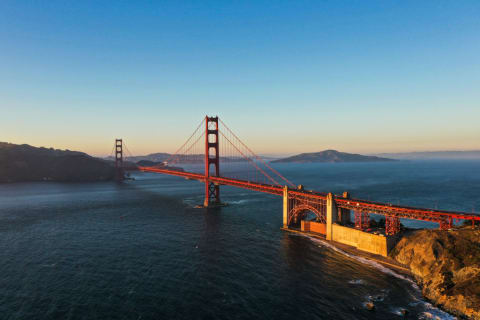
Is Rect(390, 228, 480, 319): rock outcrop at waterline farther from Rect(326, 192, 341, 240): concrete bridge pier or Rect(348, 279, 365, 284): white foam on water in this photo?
Rect(326, 192, 341, 240): concrete bridge pier

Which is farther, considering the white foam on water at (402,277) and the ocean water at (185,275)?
the ocean water at (185,275)

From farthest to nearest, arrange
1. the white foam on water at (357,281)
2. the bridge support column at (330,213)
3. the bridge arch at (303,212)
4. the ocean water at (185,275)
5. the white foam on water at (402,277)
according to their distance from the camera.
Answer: the bridge arch at (303,212) < the bridge support column at (330,213) < the white foam on water at (357,281) < the ocean water at (185,275) < the white foam on water at (402,277)

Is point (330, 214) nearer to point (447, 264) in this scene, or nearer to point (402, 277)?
point (402, 277)

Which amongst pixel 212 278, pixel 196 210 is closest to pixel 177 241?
pixel 212 278

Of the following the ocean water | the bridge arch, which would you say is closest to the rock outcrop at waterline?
the ocean water

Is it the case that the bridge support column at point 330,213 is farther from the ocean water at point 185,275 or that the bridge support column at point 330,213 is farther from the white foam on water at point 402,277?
the ocean water at point 185,275

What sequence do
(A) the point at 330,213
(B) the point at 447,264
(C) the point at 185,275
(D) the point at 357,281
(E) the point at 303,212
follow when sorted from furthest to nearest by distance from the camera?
1. (E) the point at 303,212
2. (A) the point at 330,213
3. (C) the point at 185,275
4. (D) the point at 357,281
5. (B) the point at 447,264

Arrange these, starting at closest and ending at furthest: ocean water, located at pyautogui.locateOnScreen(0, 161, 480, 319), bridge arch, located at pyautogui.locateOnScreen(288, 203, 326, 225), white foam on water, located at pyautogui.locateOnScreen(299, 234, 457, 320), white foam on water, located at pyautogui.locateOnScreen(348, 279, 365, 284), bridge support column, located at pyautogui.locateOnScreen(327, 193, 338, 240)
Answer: white foam on water, located at pyautogui.locateOnScreen(299, 234, 457, 320) → ocean water, located at pyautogui.locateOnScreen(0, 161, 480, 319) → white foam on water, located at pyautogui.locateOnScreen(348, 279, 365, 284) → bridge support column, located at pyautogui.locateOnScreen(327, 193, 338, 240) → bridge arch, located at pyautogui.locateOnScreen(288, 203, 326, 225)

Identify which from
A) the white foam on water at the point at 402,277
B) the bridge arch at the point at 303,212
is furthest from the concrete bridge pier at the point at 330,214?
the bridge arch at the point at 303,212

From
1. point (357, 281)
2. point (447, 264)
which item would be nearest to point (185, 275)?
point (357, 281)
